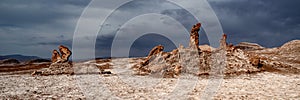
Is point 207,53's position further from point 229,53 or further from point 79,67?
point 79,67

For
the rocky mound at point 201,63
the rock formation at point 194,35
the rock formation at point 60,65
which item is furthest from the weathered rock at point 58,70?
the rock formation at point 194,35

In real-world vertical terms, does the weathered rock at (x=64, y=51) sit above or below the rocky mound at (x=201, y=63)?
above

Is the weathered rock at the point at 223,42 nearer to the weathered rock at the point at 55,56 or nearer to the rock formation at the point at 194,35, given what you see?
the rock formation at the point at 194,35

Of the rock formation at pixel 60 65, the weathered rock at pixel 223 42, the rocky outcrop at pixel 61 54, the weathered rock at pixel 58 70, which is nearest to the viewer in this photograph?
the weathered rock at pixel 58 70

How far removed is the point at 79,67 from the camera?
48.3m

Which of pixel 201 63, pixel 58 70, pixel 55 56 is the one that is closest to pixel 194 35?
pixel 201 63

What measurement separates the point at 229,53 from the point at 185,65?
8482 mm

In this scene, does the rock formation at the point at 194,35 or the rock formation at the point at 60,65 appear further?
the rock formation at the point at 194,35

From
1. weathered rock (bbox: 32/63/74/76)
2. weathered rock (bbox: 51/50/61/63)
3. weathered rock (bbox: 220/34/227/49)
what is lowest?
weathered rock (bbox: 32/63/74/76)

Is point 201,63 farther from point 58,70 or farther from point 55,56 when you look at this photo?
point 55,56

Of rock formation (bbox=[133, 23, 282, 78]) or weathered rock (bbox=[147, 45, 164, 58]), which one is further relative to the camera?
weathered rock (bbox=[147, 45, 164, 58])

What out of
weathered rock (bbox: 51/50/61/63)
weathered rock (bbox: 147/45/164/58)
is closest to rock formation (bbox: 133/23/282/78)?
weathered rock (bbox: 147/45/164/58)

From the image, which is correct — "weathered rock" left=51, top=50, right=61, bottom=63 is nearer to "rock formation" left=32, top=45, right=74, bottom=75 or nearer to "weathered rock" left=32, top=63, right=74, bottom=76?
"rock formation" left=32, top=45, right=74, bottom=75

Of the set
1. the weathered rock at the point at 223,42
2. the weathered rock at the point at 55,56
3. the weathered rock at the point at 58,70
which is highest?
the weathered rock at the point at 223,42
